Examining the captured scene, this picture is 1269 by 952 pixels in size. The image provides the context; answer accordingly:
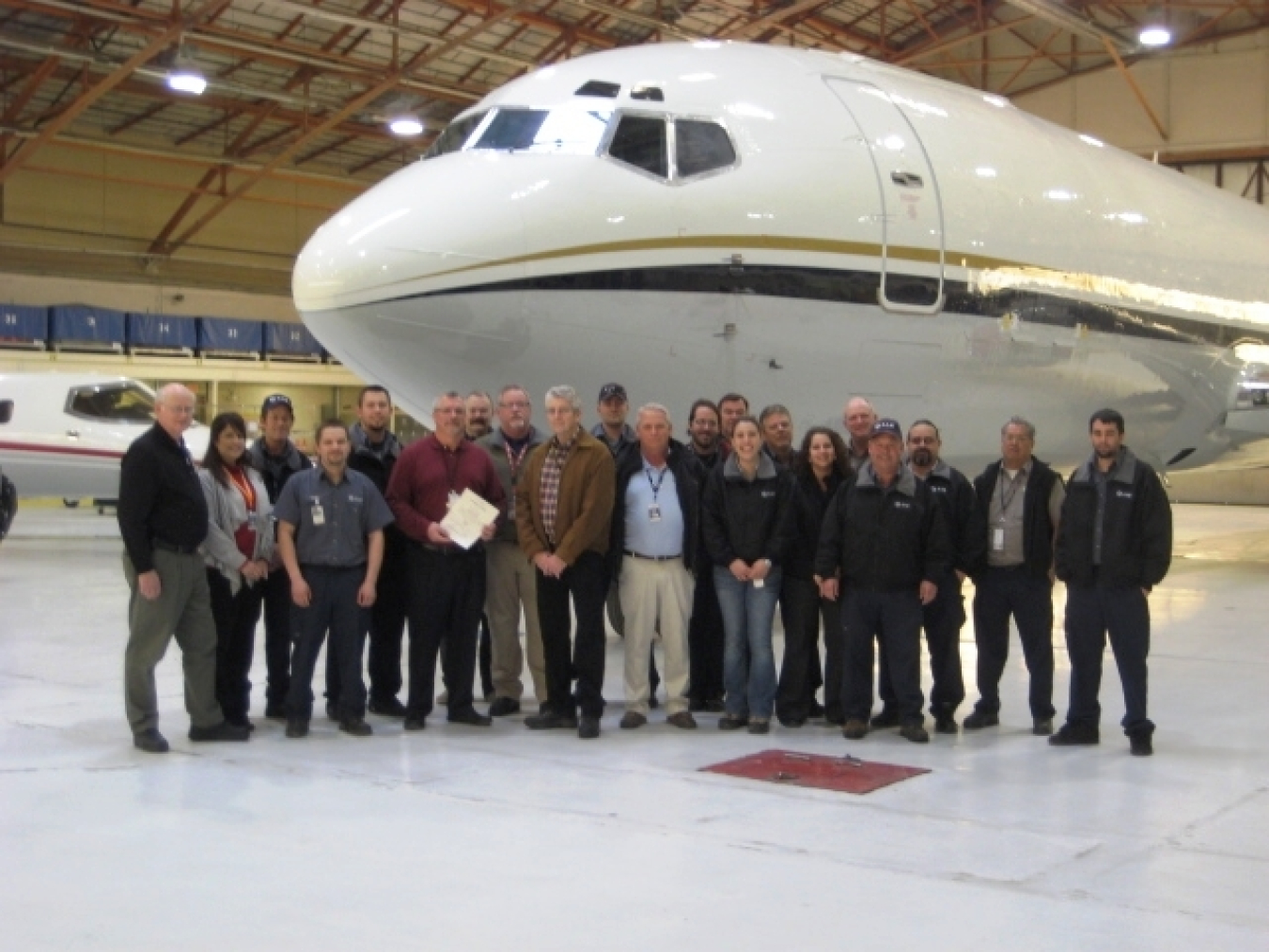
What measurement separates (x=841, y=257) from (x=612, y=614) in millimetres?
3147

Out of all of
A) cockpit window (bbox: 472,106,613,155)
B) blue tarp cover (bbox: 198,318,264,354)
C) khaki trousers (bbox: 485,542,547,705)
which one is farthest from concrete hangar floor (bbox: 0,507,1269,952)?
blue tarp cover (bbox: 198,318,264,354)

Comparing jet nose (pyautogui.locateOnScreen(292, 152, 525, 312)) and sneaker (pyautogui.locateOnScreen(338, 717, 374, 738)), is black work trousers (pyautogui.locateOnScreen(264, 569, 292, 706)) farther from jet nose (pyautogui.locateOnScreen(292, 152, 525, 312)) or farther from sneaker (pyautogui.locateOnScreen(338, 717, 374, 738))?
jet nose (pyautogui.locateOnScreen(292, 152, 525, 312))

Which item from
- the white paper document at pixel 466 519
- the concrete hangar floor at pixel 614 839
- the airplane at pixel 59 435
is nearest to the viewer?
the concrete hangar floor at pixel 614 839

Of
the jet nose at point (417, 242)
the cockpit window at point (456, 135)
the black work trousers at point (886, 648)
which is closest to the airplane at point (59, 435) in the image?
the cockpit window at point (456, 135)

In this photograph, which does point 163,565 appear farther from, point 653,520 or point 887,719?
point 887,719

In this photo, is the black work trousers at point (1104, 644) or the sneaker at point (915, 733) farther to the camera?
the sneaker at point (915, 733)

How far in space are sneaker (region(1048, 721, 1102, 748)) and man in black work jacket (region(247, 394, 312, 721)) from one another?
391 centimetres

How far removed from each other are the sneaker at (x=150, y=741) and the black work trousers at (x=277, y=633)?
947 millimetres

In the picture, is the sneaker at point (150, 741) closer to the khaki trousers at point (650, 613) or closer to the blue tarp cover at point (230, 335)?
the khaki trousers at point (650, 613)

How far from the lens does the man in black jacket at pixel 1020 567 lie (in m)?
8.09

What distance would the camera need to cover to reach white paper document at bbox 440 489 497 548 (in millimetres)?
7953

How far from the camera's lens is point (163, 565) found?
24.3 ft

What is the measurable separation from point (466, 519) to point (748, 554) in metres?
1.52

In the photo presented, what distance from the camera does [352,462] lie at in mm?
8766
